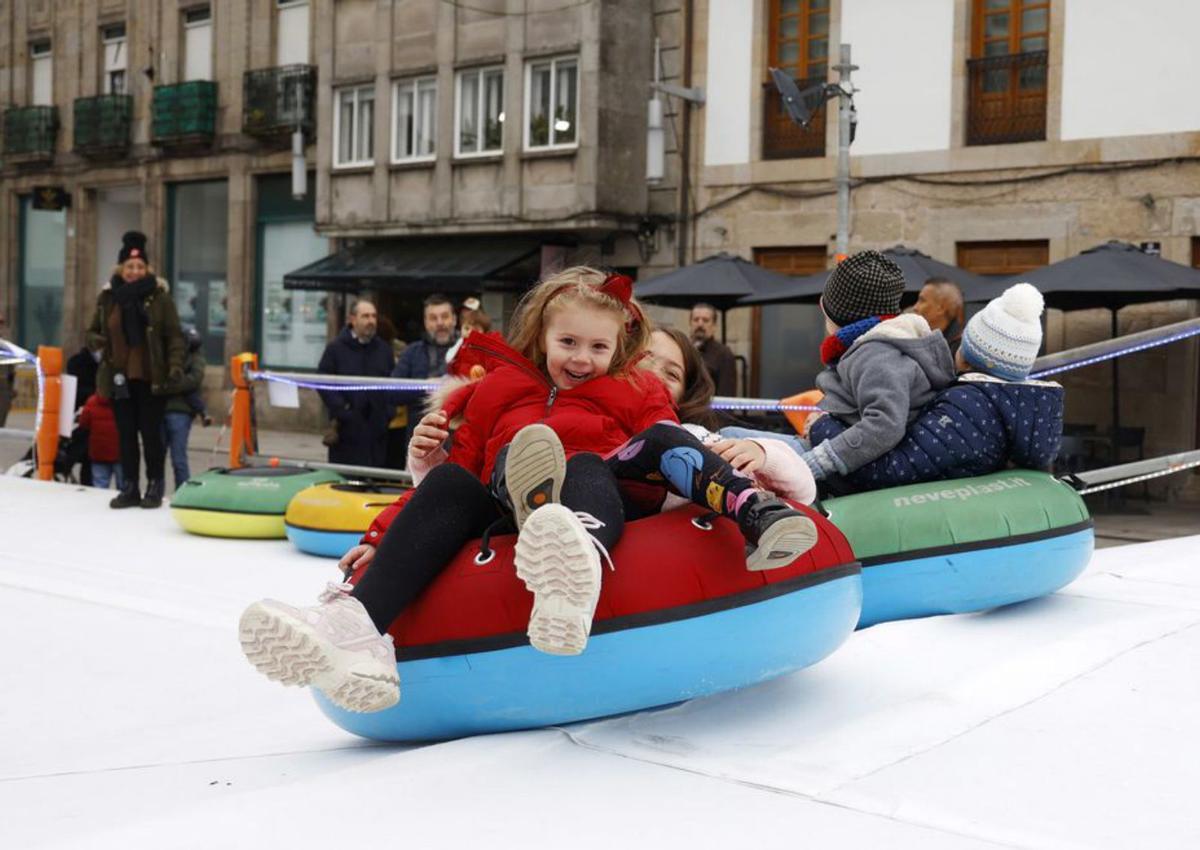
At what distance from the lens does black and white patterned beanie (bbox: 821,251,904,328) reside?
5.41 m

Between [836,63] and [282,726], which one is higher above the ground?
[836,63]

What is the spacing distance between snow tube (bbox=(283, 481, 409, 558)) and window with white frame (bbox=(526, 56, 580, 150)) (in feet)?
42.1

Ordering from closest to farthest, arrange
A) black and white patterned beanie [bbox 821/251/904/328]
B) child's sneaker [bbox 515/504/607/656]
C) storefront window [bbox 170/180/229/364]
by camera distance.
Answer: child's sneaker [bbox 515/504/607/656] → black and white patterned beanie [bbox 821/251/904/328] → storefront window [bbox 170/180/229/364]

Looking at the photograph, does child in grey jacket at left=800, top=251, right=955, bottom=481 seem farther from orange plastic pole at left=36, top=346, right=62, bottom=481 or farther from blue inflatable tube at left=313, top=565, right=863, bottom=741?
orange plastic pole at left=36, top=346, right=62, bottom=481

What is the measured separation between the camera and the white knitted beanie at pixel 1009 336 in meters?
5.27

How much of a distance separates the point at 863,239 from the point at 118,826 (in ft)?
52.6

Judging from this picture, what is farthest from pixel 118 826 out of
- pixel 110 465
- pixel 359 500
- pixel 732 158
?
pixel 732 158

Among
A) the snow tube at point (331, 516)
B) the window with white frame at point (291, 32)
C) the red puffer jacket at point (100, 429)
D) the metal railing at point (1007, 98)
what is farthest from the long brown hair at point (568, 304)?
the window with white frame at point (291, 32)

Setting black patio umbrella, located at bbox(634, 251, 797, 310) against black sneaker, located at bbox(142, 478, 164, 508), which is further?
black patio umbrella, located at bbox(634, 251, 797, 310)

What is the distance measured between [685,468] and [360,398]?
7208 mm

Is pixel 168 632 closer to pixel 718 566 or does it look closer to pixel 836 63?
pixel 718 566

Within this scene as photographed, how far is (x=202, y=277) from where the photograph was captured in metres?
28.3

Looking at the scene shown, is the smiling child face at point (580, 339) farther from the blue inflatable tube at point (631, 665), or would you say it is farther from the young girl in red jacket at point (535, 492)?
the blue inflatable tube at point (631, 665)

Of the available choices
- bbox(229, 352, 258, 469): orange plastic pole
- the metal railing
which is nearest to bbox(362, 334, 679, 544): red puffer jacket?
bbox(229, 352, 258, 469): orange plastic pole
